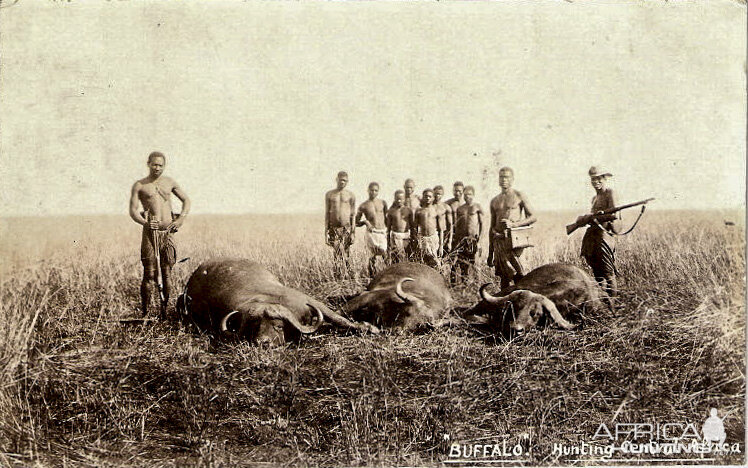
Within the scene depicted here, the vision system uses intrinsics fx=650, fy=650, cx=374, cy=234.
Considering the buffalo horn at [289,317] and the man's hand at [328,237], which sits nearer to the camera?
the buffalo horn at [289,317]

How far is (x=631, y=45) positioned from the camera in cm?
689

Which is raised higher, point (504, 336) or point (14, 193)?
point (14, 193)

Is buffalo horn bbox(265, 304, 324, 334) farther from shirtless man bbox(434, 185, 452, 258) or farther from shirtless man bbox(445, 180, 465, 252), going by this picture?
shirtless man bbox(434, 185, 452, 258)

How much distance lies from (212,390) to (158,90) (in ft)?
10.2

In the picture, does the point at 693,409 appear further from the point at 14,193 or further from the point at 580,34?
the point at 14,193

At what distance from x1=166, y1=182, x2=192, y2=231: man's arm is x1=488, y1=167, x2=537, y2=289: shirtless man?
3.51m

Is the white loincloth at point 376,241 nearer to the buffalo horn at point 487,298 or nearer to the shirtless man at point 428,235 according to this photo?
the shirtless man at point 428,235

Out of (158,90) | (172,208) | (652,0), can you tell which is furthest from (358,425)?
(652,0)

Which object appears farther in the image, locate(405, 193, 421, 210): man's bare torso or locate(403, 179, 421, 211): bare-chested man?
locate(405, 193, 421, 210): man's bare torso

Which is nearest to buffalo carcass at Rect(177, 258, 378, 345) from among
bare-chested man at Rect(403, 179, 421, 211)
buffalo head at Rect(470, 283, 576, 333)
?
buffalo head at Rect(470, 283, 576, 333)

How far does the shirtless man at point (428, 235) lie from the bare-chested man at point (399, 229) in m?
0.13

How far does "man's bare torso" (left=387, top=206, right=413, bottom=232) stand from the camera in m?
8.44

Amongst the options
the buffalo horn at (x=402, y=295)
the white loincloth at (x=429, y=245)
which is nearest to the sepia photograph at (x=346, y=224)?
the buffalo horn at (x=402, y=295)

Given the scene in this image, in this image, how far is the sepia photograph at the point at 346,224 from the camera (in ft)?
18.2
